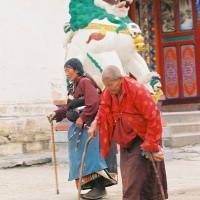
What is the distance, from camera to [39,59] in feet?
34.0

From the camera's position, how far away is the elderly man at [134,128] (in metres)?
4.41

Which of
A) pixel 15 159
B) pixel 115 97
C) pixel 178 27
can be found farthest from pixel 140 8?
pixel 115 97

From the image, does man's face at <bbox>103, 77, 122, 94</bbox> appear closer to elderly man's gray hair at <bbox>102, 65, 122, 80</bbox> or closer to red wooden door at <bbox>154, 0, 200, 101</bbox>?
elderly man's gray hair at <bbox>102, 65, 122, 80</bbox>

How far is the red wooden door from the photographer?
Result: 1205 centimetres

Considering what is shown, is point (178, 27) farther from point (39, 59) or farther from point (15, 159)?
point (15, 159)

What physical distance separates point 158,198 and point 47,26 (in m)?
6.22

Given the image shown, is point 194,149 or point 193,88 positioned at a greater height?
point 193,88

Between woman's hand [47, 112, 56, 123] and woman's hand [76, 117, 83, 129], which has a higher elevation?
woman's hand [47, 112, 56, 123]

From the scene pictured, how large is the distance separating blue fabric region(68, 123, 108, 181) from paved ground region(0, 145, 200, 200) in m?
0.35

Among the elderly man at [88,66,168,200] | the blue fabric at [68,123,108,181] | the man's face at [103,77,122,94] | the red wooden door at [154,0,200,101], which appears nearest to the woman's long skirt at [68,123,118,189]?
the blue fabric at [68,123,108,181]

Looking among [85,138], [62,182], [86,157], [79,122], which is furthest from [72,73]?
[62,182]

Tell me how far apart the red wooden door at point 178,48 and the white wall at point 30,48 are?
257cm

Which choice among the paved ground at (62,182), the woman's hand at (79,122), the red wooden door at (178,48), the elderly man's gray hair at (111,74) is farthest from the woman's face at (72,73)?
the red wooden door at (178,48)

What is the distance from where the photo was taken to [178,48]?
1214 cm
